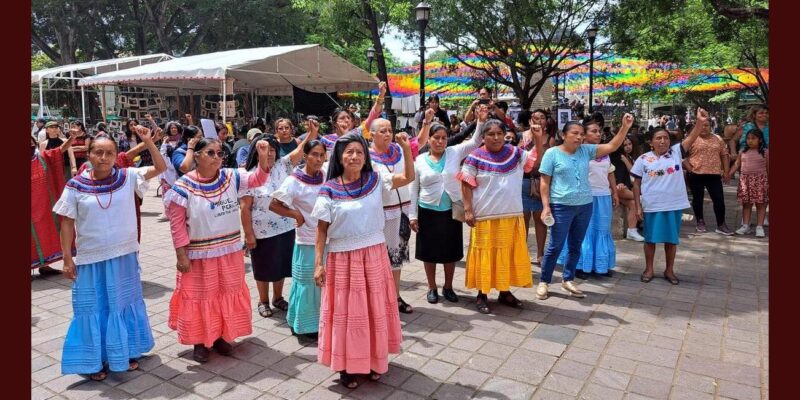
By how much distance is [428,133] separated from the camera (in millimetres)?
4953

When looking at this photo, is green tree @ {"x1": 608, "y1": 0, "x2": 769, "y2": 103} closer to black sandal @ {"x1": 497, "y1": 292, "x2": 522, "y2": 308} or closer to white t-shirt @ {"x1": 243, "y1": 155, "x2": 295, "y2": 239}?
black sandal @ {"x1": 497, "y1": 292, "x2": 522, "y2": 308}

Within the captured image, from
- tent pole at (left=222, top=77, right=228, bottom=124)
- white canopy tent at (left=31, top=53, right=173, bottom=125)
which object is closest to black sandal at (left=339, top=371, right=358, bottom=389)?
tent pole at (left=222, top=77, right=228, bottom=124)

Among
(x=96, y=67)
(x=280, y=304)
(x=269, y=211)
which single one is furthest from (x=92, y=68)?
(x=269, y=211)

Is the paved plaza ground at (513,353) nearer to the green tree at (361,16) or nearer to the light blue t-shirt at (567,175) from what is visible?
the light blue t-shirt at (567,175)

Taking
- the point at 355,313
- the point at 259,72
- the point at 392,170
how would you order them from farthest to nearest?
the point at 259,72 → the point at 392,170 → the point at 355,313

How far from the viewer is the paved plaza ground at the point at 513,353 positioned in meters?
3.61

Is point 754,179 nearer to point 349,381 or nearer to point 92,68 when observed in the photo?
point 349,381

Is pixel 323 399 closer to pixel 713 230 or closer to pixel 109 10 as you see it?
pixel 713 230

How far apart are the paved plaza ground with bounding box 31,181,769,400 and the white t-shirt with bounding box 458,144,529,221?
0.98 metres

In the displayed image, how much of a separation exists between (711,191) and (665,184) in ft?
11.9

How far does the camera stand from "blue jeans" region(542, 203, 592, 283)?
5176mm

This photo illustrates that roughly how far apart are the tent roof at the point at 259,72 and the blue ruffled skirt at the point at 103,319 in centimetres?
839

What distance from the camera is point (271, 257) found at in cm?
481

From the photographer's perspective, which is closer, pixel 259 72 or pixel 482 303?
pixel 482 303
